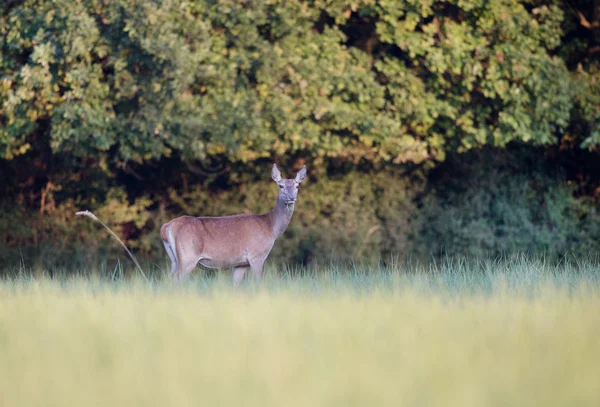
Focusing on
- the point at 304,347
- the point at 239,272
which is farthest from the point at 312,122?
the point at 304,347

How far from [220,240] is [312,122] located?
3.69 metres

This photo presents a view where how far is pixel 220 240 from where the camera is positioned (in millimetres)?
11055

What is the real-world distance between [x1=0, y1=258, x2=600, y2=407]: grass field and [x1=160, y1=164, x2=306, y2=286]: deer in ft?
7.30

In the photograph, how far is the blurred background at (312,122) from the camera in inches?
524

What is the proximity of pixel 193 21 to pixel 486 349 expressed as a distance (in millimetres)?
8631

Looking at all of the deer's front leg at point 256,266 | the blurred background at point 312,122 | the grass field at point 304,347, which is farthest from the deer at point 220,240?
the blurred background at point 312,122

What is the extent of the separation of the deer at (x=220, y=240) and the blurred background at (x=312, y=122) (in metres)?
2.54

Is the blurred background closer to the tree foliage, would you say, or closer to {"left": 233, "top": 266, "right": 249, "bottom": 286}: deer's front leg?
the tree foliage

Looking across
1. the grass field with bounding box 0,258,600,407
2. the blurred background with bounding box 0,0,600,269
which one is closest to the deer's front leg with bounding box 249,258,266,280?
the grass field with bounding box 0,258,600,407

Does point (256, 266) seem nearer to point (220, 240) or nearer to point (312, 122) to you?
point (220, 240)

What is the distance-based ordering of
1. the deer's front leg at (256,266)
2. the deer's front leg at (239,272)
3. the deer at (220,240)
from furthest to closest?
1. the deer's front leg at (239,272)
2. the deer's front leg at (256,266)
3. the deer at (220,240)

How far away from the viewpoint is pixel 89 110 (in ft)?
42.9

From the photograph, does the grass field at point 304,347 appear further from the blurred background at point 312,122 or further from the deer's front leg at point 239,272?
the blurred background at point 312,122

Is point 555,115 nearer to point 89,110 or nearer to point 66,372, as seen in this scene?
point 89,110
